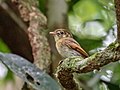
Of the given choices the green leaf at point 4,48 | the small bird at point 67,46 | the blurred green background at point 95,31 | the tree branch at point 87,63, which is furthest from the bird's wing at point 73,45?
the green leaf at point 4,48

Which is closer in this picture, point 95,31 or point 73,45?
point 73,45

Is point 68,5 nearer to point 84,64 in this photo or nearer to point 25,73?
point 25,73

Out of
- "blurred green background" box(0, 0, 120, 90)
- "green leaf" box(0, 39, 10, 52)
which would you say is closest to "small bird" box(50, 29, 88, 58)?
"blurred green background" box(0, 0, 120, 90)

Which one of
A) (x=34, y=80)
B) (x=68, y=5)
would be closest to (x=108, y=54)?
(x=34, y=80)

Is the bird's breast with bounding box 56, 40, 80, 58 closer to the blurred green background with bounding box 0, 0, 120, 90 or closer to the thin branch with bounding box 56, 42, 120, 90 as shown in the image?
the blurred green background with bounding box 0, 0, 120, 90

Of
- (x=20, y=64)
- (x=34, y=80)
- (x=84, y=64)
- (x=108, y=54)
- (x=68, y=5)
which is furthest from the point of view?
(x=68, y=5)

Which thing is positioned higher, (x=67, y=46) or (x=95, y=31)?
(x=67, y=46)

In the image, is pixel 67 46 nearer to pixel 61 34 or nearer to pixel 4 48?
pixel 61 34

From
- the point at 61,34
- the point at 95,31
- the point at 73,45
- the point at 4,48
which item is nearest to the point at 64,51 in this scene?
the point at 73,45
